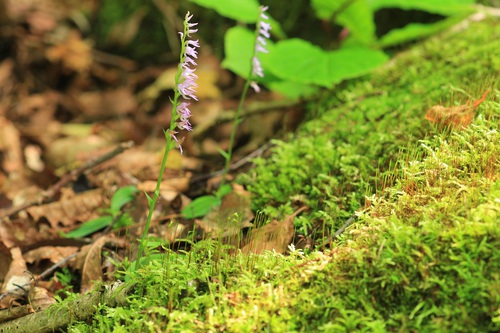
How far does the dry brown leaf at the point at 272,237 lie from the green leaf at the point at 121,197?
94 cm

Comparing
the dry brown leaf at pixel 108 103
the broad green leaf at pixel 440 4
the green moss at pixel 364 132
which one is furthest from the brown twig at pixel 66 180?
the broad green leaf at pixel 440 4

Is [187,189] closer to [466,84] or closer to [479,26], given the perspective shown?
[466,84]

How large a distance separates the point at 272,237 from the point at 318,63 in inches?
A: 63.8

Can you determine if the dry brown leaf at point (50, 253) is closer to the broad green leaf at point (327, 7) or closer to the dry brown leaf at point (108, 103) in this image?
the broad green leaf at point (327, 7)

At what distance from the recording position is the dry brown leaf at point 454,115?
204 cm

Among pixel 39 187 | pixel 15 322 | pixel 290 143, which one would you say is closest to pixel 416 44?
pixel 290 143

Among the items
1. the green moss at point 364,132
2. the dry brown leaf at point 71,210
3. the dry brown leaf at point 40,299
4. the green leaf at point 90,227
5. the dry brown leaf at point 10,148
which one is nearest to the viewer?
the dry brown leaf at point 40,299

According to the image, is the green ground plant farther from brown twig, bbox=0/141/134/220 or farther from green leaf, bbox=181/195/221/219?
brown twig, bbox=0/141/134/220

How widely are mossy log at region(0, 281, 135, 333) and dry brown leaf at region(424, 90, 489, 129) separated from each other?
1.43 metres

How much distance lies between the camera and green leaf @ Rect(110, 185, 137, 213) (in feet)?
8.64

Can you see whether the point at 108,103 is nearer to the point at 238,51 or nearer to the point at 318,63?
the point at 238,51

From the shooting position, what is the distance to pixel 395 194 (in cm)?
175

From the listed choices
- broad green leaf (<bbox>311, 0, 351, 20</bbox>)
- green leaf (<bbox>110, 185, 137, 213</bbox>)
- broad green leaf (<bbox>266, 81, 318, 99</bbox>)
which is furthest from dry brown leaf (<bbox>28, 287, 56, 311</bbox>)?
broad green leaf (<bbox>311, 0, 351, 20</bbox>)

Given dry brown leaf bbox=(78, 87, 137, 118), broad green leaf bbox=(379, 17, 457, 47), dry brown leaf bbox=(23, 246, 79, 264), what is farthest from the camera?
dry brown leaf bbox=(78, 87, 137, 118)
